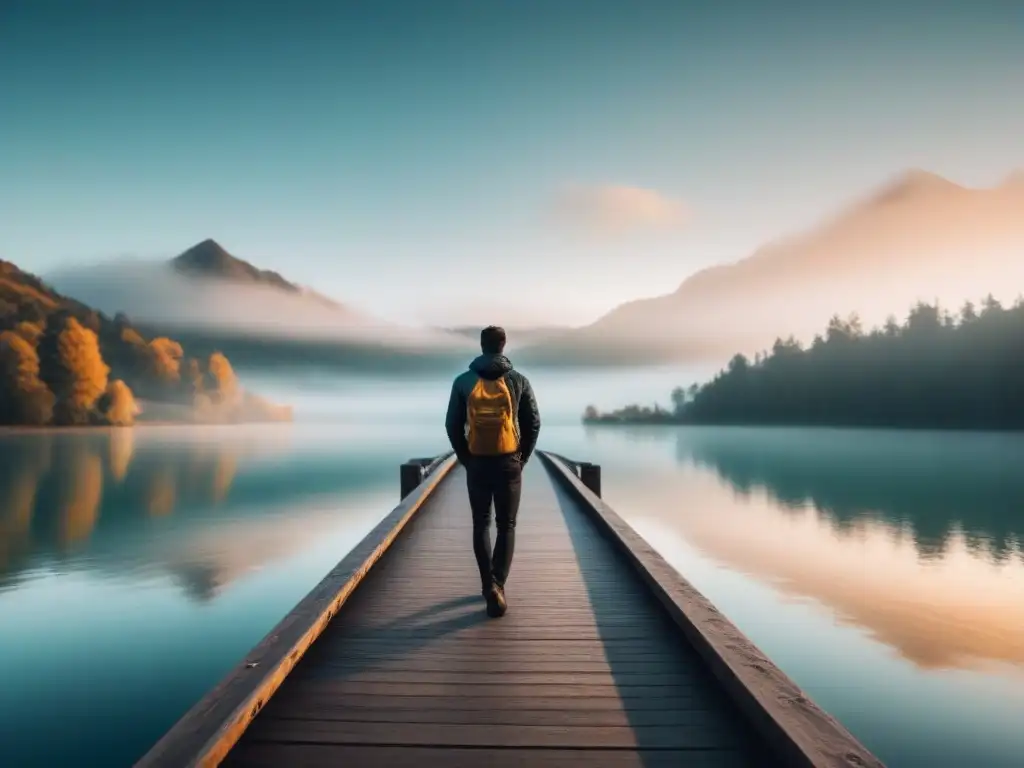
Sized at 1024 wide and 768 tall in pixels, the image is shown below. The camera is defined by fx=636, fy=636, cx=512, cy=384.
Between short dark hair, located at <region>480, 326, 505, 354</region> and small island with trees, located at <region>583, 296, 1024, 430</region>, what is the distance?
98754 millimetres

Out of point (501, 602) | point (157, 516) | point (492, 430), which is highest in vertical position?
point (492, 430)

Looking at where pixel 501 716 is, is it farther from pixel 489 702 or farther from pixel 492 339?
pixel 492 339

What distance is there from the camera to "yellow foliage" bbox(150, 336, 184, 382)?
91.4 meters

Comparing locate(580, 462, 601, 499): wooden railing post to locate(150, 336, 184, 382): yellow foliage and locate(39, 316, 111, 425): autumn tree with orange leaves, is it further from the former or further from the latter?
locate(150, 336, 184, 382): yellow foliage

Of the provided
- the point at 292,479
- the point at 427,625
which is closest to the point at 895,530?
the point at 427,625

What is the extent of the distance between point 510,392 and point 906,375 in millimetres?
108566

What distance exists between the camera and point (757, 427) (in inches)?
5999

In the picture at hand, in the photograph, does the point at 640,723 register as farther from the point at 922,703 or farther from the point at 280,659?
the point at 922,703

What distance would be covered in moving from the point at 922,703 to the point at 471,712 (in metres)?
6.59

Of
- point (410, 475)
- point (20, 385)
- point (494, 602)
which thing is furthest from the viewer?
point (20, 385)

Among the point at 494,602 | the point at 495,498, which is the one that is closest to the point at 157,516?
the point at 494,602

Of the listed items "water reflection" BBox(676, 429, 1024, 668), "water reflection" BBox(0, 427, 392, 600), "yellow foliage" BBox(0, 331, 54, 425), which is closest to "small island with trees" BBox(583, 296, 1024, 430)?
"water reflection" BBox(676, 429, 1024, 668)

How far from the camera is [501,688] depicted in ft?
12.9

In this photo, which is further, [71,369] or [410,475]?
[71,369]
